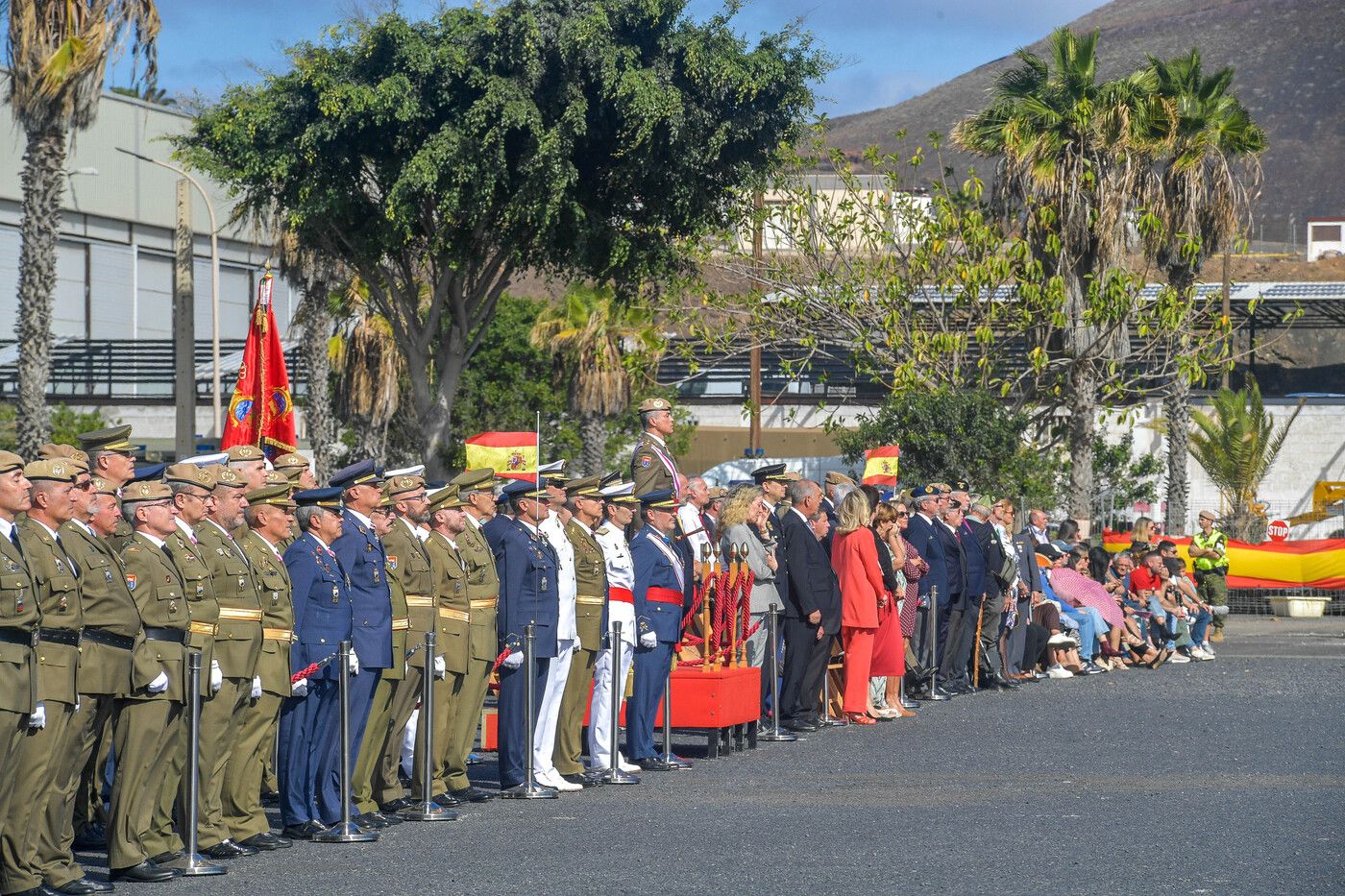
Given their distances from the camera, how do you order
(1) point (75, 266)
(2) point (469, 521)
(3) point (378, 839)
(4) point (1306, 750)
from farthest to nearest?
1. (1) point (75, 266)
2. (4) point (1306, 750)
3. (2) point (469, 521)
4. (3) point (378, 839)

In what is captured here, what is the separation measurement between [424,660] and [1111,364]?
19264 millimetres

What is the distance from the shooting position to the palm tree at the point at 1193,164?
95.1 feet

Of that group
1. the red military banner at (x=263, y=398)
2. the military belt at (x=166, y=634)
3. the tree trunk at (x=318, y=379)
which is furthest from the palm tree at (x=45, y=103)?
the military belt at (x=166, y=634)

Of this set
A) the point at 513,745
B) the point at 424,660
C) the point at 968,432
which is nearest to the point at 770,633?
the point at 513,745

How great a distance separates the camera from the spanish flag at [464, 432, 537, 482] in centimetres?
1274

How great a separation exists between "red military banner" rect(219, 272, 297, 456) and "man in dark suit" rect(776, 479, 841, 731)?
5.02m

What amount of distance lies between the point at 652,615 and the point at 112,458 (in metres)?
4.33

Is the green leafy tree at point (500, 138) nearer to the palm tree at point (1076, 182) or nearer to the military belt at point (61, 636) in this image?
the palm tree at point (1076, 182)

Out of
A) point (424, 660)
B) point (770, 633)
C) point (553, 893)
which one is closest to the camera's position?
point (553, 893)

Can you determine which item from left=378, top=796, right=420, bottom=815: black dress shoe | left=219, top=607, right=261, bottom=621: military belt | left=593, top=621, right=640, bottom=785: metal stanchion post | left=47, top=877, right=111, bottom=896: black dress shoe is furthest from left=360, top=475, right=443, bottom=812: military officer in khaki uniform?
left=47, top=877, right=111, bottom=896: black dress shoe

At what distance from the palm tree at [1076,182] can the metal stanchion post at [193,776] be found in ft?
67.1

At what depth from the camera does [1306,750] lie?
14086mm

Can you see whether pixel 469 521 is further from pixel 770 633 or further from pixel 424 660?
pixel 770 633

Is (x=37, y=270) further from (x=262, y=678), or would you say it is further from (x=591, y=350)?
(x=262, y=678)
